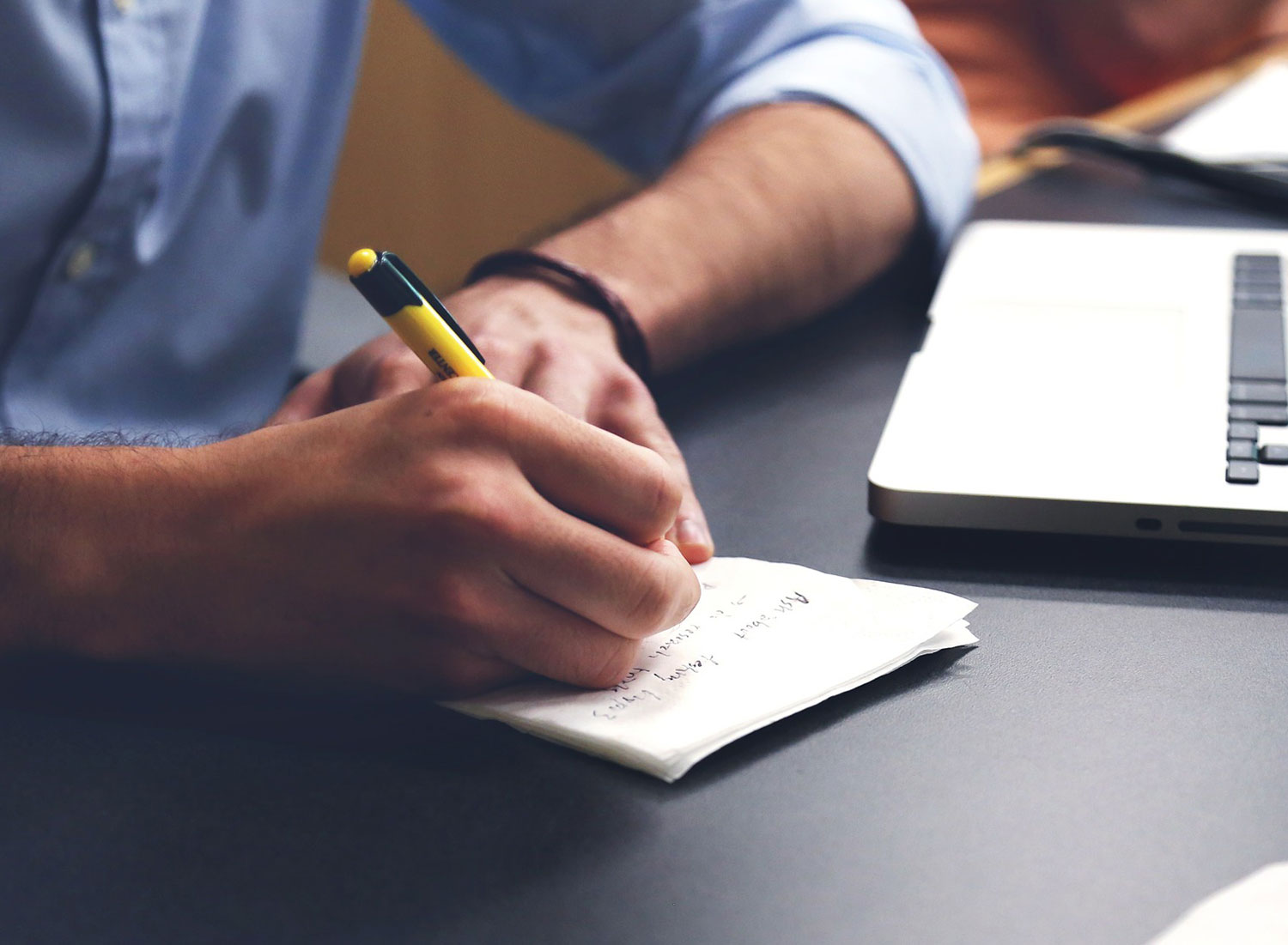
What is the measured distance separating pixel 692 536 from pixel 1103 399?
0.19 meters

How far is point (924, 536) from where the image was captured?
449 millimetres

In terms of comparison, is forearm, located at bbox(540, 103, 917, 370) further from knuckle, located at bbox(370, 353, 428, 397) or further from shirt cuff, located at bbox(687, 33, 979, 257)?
knuckle, located at bbox(370, 353, 428, 397)

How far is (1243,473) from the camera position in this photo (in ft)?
1.38

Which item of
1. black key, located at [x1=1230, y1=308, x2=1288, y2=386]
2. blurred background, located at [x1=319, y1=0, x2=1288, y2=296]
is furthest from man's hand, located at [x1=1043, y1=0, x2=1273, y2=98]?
black key, located at [x1=1230, y1=308, x2=1288, y2=386]

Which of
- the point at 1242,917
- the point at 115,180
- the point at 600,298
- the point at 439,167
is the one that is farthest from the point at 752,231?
the point at 439,167

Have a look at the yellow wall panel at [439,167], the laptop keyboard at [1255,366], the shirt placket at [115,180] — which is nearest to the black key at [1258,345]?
the laptop keyboard at [1255,366]

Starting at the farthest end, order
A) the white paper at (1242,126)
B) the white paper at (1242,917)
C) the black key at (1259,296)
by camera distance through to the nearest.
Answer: the white paper at (1242,126) < the black key at (1259,296) < the white paper at (1242,917)

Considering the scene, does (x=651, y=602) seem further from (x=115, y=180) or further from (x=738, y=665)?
(x=115, y=180)

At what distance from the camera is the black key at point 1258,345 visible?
50 cm

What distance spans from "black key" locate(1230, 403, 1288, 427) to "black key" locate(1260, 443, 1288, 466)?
0.03 metres

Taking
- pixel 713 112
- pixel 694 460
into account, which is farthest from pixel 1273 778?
pixel 713 112

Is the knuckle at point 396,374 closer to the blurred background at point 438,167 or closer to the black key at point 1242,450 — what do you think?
the black key at point 1242,450

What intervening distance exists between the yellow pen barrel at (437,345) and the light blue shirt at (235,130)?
12.7 inches

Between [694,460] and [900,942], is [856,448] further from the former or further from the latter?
[900,942]
